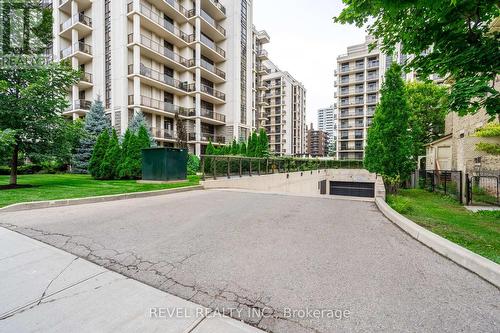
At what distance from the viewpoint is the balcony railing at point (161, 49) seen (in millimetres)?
23562

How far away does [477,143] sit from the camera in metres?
12.5

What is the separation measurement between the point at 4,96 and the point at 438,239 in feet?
49.2

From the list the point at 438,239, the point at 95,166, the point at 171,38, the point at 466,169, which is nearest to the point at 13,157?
the point at 95,166

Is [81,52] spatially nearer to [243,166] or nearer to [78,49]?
[78,49]

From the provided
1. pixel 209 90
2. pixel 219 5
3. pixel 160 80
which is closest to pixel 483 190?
pixel 160 80

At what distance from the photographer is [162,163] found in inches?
475

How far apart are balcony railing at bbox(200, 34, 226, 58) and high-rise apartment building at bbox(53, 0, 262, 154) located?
0.43ft

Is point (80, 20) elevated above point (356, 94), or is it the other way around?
point (356, 94)

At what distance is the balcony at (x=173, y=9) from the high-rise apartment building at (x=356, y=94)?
133ft

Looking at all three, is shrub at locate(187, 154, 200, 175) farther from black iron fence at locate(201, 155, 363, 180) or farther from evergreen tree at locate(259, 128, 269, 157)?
black iron fence at locate(201, 155, 363, 180)

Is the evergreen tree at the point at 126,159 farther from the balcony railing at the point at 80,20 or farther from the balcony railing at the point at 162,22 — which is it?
the balcony railing at the point at 80,20

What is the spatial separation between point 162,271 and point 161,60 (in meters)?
28.0

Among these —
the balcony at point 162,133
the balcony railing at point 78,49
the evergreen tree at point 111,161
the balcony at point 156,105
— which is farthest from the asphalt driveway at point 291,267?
the balcony railing at point 78,49

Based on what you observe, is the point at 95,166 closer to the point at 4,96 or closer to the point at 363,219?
the point at 4,96
